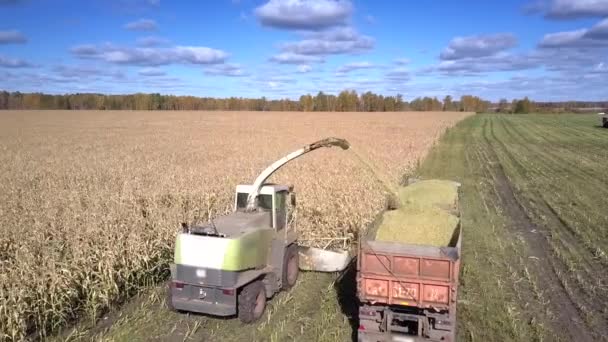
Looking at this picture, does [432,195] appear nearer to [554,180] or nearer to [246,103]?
[554,180]

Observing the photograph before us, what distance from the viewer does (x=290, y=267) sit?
9.26 meters

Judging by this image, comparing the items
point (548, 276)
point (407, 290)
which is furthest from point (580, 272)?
point (407, 290)

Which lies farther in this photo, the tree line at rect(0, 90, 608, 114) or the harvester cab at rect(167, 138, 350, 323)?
the tree line at rect(0, 90, 608, 114)

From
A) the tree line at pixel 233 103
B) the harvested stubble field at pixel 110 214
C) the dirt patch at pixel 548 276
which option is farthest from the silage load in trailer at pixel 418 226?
the tree line at pixel 233 103

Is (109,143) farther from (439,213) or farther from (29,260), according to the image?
(439,213)

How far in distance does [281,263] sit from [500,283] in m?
4.34

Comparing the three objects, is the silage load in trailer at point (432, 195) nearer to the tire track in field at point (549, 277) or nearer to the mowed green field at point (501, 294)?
the mowed green field at point (501, 294)

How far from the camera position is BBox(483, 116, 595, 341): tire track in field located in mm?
7781

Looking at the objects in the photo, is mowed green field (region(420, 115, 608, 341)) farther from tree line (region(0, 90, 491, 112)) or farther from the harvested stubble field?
tree line (region(0, 90, 491, 112))

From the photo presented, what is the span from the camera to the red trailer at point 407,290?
21.6 feet

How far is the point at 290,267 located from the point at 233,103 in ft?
494

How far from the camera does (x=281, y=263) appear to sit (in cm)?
867

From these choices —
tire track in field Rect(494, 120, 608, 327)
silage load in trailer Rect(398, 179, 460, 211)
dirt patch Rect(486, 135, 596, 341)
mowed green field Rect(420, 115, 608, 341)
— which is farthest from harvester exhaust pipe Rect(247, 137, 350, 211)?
tire track in field Rect(494, 120, 608, 327)

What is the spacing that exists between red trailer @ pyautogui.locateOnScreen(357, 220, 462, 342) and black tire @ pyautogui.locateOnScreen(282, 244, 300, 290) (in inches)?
89.1
